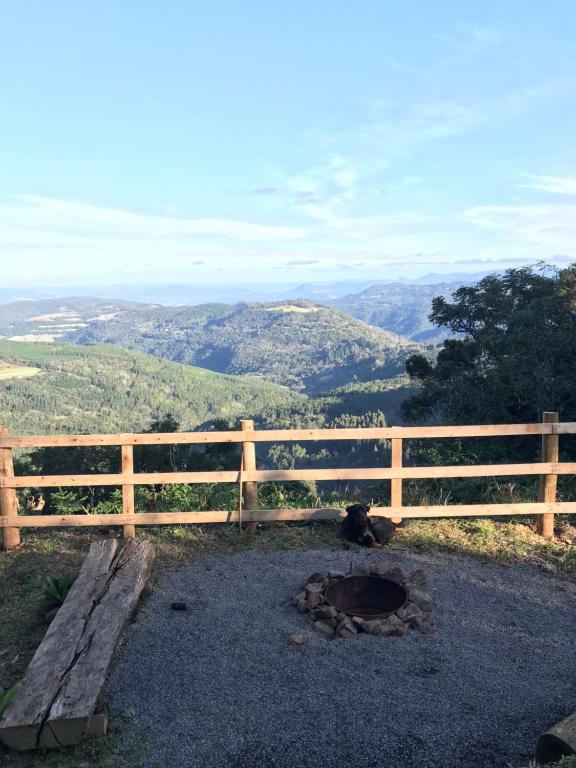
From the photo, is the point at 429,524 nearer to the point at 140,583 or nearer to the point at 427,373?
the point at 140,583

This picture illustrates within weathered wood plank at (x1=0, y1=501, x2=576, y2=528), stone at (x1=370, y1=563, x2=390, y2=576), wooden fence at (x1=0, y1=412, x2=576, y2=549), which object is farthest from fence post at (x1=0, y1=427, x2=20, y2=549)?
stone at (x1=370, y1=563, x2=390, y2=576)

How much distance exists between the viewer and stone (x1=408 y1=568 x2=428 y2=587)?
6059 mm

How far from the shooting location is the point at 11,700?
3.85 m

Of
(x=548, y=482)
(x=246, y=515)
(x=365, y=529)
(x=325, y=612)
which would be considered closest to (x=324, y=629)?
(x=325, y=612)

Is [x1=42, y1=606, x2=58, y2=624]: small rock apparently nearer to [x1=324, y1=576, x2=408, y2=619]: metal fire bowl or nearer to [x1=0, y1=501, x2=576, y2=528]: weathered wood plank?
[x1=0, y1=501, x2=576, y2=528]: weathered wood plank

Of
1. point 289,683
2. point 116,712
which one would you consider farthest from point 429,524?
point 116,712

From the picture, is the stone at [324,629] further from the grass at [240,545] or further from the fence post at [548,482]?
the fence post at [548,482]

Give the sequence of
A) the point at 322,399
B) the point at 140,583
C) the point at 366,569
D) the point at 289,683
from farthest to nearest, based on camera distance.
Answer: the point at 322,399
the point at 366,569
the point at 140,583
the point at 289,683

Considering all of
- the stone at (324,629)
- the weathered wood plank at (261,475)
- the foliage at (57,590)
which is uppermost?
the weathered wood plank at (261,475)

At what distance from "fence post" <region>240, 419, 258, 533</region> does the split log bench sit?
5.71 ft

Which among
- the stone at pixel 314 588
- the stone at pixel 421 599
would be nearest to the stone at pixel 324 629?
the stone at pixel 314 588

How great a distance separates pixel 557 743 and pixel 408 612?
2163 millimetres

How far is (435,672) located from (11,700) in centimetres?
313

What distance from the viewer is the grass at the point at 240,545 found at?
6109 millimetres
